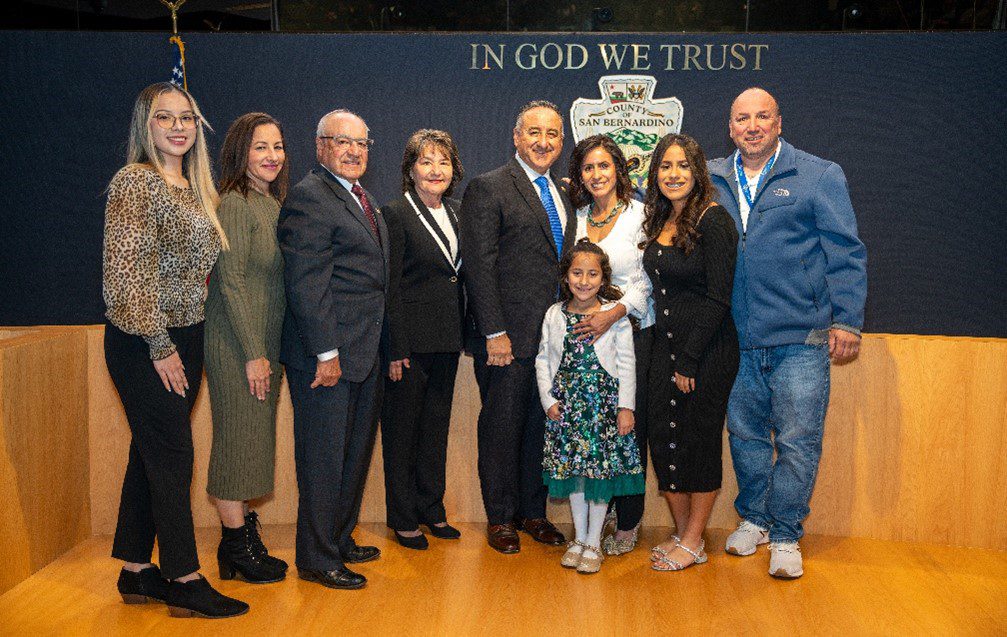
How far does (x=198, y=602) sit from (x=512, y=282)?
1675 millimetres

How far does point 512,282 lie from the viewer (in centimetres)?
376

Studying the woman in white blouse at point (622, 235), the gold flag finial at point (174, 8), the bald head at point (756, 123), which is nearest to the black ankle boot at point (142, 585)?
the woman in white blouse at point (622, 235)

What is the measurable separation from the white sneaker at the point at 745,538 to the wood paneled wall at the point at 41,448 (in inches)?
109

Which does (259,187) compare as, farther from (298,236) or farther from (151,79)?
(151,79)

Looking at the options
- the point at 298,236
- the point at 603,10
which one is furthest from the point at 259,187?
the point at 603,10

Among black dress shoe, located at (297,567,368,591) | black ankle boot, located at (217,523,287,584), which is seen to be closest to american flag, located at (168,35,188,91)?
black ankle boot, located at (217,523,287,584)

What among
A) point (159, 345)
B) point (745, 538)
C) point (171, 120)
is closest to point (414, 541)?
point (745, 538)

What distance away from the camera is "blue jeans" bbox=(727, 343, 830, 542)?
3660 mm

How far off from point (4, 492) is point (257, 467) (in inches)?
36.8

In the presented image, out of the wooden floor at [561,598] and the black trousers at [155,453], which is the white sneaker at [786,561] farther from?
the black trousers at [155,453]

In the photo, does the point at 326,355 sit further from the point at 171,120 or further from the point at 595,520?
the point at 595,520

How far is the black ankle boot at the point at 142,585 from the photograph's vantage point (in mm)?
3240

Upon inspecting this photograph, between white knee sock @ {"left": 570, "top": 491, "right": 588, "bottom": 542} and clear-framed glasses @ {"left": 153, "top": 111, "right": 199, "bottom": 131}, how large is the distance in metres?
1.97

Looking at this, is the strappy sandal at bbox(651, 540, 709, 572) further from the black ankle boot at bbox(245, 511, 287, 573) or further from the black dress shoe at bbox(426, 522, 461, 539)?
the black ankle boot at bbox(245, 511, 287, 573)
